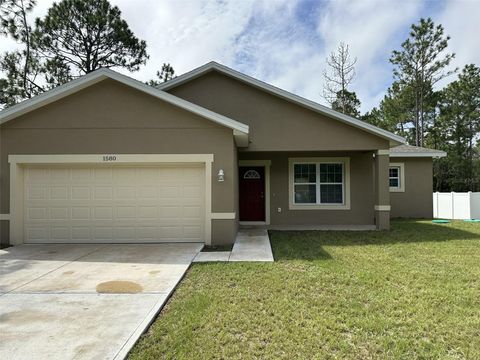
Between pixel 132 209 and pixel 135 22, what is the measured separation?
1391 cm

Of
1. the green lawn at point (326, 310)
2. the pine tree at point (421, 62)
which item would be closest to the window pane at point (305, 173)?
the green lawn at point (326, 310)

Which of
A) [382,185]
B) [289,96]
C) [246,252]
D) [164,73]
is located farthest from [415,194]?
[164,73]

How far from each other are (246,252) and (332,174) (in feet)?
20.1

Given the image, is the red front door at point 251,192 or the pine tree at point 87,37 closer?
the red front door at point 251,192

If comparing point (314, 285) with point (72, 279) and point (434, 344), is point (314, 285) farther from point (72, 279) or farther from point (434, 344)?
point (72, 279)

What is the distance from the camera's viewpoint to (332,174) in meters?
12.1

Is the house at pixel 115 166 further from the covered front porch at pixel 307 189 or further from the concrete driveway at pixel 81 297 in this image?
the covered front porch at pixel 307 189

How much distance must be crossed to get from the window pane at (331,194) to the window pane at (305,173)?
1.91ft

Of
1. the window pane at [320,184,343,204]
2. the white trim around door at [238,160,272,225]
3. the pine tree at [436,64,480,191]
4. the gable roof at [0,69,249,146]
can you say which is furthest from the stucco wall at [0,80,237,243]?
the pine tree at [436,64,480,191]

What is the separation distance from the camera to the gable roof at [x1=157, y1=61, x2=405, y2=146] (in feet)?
32.9

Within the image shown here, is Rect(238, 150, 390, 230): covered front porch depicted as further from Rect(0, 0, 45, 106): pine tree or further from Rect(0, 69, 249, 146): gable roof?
Rect(0, 0, 45, 106): pine tree

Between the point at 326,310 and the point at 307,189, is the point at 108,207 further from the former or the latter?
the point at 307,189

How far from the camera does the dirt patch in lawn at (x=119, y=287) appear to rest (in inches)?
189

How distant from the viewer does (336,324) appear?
3676 mm
